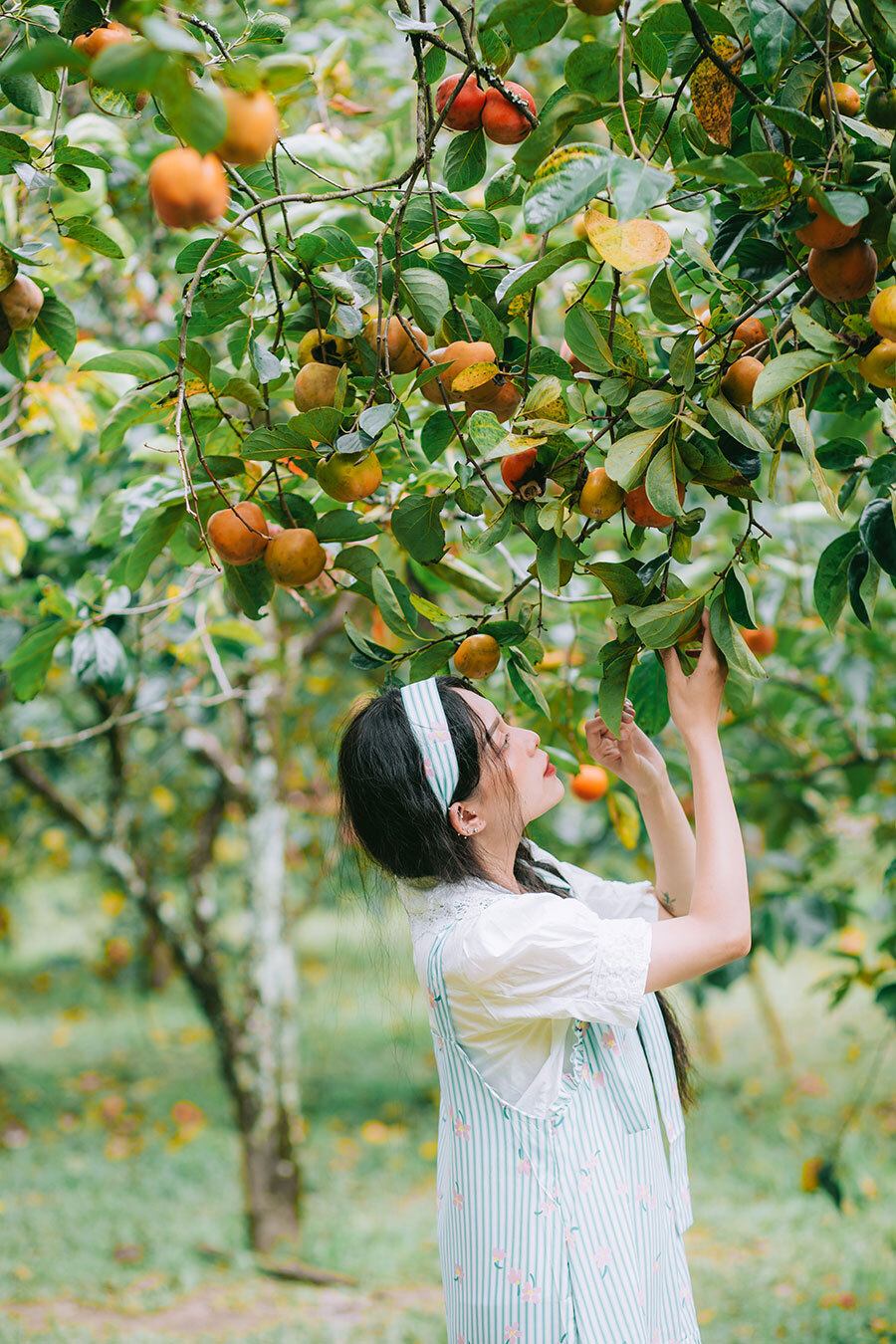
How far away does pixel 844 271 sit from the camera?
0.81 m

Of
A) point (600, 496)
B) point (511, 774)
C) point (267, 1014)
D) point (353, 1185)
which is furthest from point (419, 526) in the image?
point (353, 1185)

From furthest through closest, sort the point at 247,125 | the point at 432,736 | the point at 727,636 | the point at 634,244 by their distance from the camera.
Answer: the point at 432,736 → the point at 727,636 → the point at 634,244 → the point at 247,125

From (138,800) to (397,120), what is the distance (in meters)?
3.66

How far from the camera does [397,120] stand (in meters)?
2.15

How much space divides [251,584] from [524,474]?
1.02 feet

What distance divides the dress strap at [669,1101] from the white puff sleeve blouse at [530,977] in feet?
0.50

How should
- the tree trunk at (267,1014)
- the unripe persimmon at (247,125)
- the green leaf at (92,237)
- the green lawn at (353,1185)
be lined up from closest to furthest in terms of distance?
1. the unripe persimmon at (247,125)
2. the green leaf at (92,237)
3. the green lawn at (353,1185)
4. the tree trunk at (267,1014)

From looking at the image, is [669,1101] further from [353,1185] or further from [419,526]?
[353,1185]

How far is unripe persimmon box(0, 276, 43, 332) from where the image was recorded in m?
1.09

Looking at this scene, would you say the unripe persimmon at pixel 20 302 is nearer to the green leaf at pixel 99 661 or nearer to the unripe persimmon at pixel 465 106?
the unripe persimmon at pixel 465 106

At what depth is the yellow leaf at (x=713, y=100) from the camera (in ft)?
2.93

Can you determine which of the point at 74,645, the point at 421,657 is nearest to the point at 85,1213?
the point at 74,645

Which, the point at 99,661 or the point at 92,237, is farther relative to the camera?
→ the point at 99,661

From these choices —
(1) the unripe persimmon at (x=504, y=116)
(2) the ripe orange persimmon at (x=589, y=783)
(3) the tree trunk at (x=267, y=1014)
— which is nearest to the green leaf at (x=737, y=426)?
(1) the unripe persimmon at (x=504, y=116)
